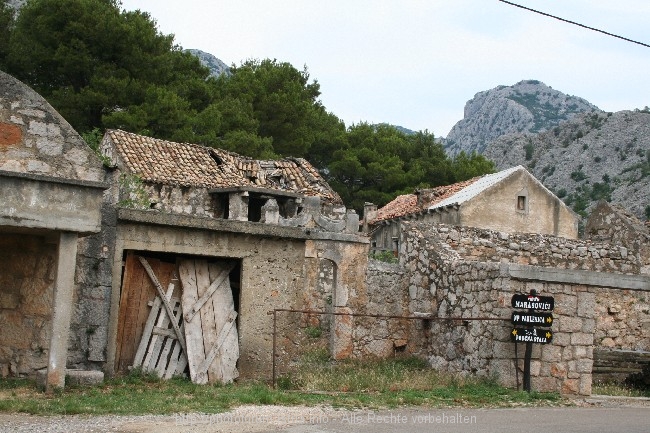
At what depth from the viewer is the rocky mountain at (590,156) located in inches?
2045

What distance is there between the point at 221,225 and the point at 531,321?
5375 mm

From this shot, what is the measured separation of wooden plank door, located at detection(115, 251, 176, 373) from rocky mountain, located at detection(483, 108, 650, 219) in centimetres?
3722

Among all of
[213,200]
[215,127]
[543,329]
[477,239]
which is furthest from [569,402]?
[215,127]

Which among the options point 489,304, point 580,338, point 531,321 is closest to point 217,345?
point 489,304

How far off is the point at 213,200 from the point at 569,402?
20.7 m

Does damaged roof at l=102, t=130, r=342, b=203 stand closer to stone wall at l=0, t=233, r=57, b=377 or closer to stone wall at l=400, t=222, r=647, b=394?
stone wall at l=400, t=222, r=647, b=394

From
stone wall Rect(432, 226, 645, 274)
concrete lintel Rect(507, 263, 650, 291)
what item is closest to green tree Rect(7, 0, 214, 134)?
stone wall Rect(432, 226, 645, 274)

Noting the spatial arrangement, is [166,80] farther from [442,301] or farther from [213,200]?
[442,301]

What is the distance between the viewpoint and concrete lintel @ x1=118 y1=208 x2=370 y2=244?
1438cm

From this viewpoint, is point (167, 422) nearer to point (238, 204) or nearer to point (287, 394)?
point (287, 394)

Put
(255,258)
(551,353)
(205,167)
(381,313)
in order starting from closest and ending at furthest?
1. (551,353)
2. (255,258)
3. (381,313)
4. (205,167)

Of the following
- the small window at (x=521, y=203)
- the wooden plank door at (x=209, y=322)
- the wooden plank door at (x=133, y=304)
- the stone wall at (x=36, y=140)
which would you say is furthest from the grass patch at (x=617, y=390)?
the small window at (x=521, y=203)

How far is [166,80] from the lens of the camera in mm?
37312

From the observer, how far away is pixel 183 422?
32.0 feet
